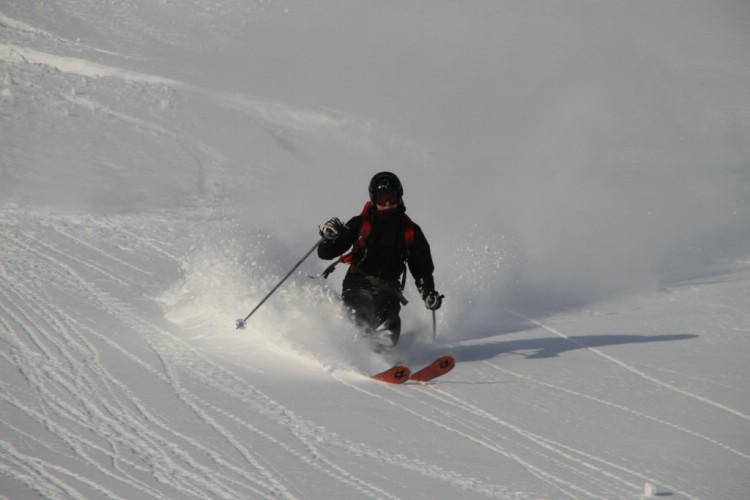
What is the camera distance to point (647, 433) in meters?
6.23

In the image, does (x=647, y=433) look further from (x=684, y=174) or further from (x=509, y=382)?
(x=684, y=174)

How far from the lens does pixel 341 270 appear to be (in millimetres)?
10891

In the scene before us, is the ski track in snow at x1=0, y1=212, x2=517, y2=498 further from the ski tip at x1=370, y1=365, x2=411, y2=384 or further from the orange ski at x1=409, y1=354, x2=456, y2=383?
the orange ski at x1=409, y1=354, x2=456, y2=383

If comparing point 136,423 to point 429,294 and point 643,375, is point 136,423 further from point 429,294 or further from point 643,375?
point 643,375

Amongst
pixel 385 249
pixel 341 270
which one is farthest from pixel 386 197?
pixel 341 270

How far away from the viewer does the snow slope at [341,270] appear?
17.6 ft

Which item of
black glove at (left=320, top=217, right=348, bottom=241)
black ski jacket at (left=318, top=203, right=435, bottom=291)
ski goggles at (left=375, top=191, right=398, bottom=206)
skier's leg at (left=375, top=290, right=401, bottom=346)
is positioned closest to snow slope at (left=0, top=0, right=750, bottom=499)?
skier's leg at (left=375, top=290, right=401, bottom=346)

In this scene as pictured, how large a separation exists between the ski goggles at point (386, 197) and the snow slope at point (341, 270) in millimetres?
1184

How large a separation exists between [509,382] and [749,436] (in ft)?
6.38

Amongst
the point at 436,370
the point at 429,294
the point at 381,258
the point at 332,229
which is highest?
the point at 381,258

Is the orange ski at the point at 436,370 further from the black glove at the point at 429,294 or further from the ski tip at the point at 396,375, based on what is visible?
the black glove at the point at 429,294

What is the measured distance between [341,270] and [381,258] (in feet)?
9.43

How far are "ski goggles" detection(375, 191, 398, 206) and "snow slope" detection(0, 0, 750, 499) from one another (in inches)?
46.6

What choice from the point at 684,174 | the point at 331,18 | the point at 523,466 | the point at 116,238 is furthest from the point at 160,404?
the point at 331,18
